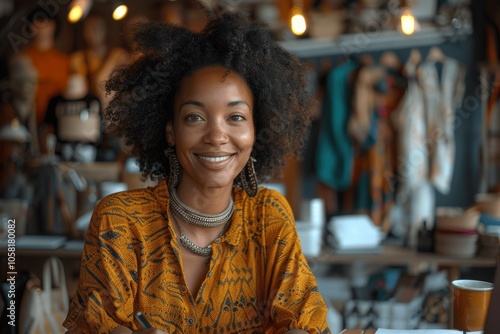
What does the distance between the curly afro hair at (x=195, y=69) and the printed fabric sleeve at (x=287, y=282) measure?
11.3 inches

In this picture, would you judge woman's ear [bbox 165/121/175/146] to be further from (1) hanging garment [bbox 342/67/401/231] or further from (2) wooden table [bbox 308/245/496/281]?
(1) hanging garment [bbox 342/67/401/231]

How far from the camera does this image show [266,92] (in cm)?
196

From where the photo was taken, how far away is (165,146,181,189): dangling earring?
196 centimetres

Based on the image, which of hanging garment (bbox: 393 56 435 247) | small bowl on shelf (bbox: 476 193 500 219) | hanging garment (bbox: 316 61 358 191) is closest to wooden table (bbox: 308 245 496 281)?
small bowl on shelf (bbox: 476 193 500 219)

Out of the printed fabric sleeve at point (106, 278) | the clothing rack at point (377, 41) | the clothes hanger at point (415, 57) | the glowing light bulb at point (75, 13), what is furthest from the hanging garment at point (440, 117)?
the printed fabric sleeve at point (106, 278)

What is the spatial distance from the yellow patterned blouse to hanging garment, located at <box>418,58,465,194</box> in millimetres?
3064

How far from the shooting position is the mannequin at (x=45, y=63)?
18.8ft

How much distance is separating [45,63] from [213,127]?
4410 mm

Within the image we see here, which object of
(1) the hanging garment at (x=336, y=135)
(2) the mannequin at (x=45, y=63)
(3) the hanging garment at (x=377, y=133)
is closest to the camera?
(3) the hanging garment at (x=377, y=133)

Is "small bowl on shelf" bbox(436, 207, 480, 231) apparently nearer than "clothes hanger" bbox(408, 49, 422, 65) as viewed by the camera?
Yes

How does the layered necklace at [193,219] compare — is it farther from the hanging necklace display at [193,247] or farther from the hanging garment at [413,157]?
the hanging garment at [413,157]

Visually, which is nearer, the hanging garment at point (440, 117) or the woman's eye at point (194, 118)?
the woman's eye at point (194, 118)

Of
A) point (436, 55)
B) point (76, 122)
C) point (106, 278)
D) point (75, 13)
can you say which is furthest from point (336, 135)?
point (106, 278)

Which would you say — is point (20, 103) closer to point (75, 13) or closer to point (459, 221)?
point (75, 13)
